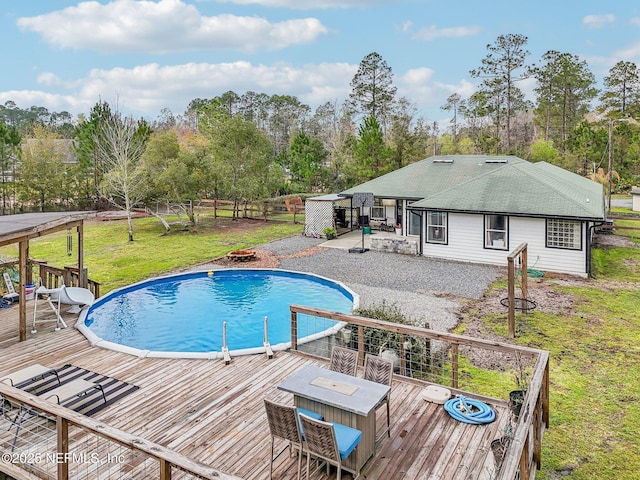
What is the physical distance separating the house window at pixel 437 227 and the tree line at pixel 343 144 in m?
11.7

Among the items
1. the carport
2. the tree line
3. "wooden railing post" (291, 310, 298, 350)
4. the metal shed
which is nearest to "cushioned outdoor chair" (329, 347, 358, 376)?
"wooden railing post" (291, 310, 298, 350)

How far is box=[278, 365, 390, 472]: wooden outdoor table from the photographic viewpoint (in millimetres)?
4648

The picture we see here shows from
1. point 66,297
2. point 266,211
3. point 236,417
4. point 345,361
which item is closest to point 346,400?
point 345,361

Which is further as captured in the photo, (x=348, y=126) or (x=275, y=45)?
(x=348, y=126)

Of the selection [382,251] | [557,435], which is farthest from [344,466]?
[382,251]

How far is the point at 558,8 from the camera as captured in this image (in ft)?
97.9

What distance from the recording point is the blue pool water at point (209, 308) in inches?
439

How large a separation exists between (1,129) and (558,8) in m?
35.6

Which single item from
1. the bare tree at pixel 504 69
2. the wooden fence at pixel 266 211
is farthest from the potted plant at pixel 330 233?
the bare tree at pixel 504 69

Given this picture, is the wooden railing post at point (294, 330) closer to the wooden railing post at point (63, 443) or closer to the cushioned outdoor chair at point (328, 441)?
the cushioned outdoor chair at point (328, 441)

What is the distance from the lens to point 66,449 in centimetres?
436

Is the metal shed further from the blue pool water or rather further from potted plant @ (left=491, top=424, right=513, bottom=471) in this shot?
potted plant @ (left=491, top=424, right=513, bottom=471)

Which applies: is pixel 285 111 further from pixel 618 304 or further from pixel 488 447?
pixel 488 447

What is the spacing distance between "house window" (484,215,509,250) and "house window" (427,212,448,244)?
1567 mm
